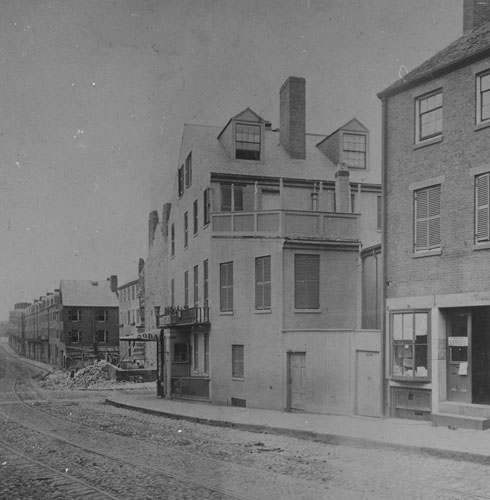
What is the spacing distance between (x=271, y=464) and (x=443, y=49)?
39.7ft

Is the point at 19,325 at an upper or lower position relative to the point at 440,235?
lower

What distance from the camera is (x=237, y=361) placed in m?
24.0

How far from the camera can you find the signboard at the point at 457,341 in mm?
15555

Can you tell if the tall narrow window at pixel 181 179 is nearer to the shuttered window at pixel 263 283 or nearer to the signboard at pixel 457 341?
the shuttered window at pixel 263 283

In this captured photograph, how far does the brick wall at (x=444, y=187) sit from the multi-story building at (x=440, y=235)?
0.02 metres

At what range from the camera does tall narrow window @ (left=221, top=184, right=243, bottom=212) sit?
26.0m

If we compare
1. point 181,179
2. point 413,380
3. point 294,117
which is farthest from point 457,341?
point 181,179

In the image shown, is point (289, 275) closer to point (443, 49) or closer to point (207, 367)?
point (207, 367)

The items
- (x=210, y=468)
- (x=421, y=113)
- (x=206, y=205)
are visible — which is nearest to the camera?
(x=210, y=468)

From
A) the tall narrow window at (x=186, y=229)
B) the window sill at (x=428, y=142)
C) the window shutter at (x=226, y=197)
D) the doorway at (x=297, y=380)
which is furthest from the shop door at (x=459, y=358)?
the tall narrow window at (x=186, y=229)

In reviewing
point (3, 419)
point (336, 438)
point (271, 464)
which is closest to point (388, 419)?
point (336, 438)

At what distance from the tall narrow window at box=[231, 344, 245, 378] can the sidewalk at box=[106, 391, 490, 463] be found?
1.50 meters

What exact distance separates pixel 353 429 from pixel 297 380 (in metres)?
5.43

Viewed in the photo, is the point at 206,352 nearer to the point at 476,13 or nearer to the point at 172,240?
the point at 172,240
